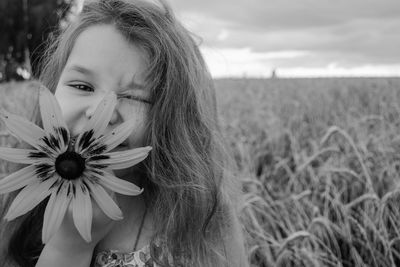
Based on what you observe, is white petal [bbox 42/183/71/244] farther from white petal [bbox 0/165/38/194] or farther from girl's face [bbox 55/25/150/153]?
girl's face [bbox 55/25/150/153]

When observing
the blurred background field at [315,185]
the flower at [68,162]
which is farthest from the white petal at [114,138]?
the blurred background field at [315,185]

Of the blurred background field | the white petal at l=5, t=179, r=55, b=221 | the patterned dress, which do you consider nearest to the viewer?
the white petal at l=5, t=179, r=55, b=221

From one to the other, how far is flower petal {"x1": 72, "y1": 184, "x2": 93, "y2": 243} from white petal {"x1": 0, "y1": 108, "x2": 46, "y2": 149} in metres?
0.09

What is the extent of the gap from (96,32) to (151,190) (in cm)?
38

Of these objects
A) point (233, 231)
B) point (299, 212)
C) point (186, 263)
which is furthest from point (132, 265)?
point (299, 212)

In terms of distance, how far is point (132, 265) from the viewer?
3.69ft

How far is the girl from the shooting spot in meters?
1.03

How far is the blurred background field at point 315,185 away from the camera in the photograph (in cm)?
182

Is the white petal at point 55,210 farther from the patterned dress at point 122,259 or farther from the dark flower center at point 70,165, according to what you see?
the patterned dress at point 122,259

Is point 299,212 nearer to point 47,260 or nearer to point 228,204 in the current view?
point 228,204

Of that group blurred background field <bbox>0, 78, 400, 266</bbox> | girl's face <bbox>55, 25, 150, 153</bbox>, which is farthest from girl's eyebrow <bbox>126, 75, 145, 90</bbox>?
blurred background field <bbox>0, 78, 400, 266</bbox>

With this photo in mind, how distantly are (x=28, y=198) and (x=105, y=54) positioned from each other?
38 cm

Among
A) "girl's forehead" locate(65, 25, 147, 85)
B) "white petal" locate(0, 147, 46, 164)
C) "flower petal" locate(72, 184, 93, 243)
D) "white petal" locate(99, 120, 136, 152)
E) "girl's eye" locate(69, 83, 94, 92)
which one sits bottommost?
"flower petal" locate(72, 184, 93, 243)

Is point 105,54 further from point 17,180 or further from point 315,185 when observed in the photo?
point 315,185
